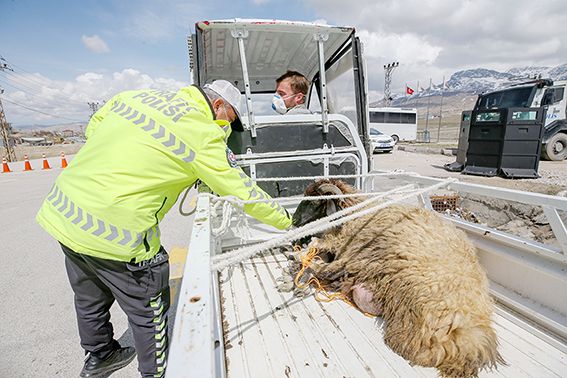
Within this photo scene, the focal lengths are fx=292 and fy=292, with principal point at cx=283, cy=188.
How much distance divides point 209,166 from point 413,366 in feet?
5.69

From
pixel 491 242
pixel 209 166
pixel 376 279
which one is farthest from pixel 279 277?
pixel 491 242

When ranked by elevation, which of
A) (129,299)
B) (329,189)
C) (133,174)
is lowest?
(129,299)

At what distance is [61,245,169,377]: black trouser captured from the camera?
1898mm

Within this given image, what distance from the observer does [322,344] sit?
1.99m

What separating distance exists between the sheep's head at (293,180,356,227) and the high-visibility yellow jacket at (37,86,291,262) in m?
1.23

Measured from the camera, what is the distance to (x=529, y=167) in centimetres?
980

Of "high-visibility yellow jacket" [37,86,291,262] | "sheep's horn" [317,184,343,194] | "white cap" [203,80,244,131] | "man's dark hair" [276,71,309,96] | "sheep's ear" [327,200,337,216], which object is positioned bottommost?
"sheep's ear" [327,200,337,216]

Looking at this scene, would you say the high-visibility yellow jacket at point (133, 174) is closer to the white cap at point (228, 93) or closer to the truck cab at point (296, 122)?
the white cap at point (228, 93)

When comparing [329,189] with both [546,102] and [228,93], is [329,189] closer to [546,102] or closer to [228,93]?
[228,93]

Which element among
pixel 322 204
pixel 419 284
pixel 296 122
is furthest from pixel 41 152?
pixel 419 284

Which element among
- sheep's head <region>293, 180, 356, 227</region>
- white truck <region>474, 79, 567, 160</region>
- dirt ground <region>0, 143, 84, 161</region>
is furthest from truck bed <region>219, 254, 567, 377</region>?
dirt ground <region>0, 143, 84, 161</region>

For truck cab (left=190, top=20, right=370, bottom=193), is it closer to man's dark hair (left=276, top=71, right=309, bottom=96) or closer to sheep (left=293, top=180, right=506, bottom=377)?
man's dark hair (left=276, top=71, right=309, bottom=96)

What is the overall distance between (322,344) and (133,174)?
164 cm

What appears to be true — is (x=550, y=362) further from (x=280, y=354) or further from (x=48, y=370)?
(x=48, y=370)
